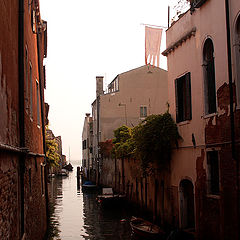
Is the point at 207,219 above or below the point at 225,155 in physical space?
below

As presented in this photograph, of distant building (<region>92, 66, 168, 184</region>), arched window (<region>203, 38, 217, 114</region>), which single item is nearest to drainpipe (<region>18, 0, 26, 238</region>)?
arched window (<region>203, 38, 217, 114</region>)

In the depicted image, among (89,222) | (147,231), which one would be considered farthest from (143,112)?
(147,231)

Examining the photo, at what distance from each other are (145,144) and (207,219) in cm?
435

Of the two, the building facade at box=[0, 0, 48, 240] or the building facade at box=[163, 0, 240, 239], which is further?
the building facade at box=[163, 0, 240, 239]

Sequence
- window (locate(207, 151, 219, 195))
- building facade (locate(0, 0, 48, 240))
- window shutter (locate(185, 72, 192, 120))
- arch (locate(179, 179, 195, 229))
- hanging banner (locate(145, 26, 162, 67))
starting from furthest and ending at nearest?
hanging banner (locate(145, 26, 162, 67))
arch (locate(179, 179, 195, 229))
window shutter (locate(185, 72, 192, 120))
window (locate(207, 151, 219, 195))
building facade (locate(0, 0, 48, 240))

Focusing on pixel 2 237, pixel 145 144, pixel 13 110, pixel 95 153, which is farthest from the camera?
pixel 95 153

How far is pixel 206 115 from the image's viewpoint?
40.9 feet

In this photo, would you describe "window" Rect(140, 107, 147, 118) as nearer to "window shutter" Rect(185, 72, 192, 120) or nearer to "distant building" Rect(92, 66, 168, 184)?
"distant building" Rect(92, 66, 168, 184)

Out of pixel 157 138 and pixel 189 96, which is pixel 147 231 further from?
pixel 189 96

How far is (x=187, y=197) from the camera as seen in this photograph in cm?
1491

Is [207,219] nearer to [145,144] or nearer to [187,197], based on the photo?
[187,197]

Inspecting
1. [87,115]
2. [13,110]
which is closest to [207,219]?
[13,110]

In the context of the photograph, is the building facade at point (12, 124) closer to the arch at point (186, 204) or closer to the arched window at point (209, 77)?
the arched window at point (209, 77)

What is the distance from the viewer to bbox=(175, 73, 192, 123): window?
46.0 feet
